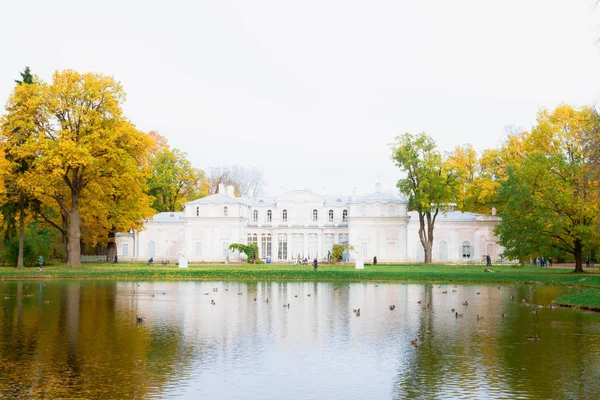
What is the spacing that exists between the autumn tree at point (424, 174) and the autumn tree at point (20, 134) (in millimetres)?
31688

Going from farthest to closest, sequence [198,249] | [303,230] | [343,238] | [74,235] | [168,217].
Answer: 1. [168,217]
2. [343,238]
3. [303,230]
4. [198,249]
5. [74,235]

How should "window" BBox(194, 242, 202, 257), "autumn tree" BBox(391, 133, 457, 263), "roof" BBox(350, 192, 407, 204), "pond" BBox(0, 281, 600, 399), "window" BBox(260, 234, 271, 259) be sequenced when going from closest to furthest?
"pond" BBox(0, 281, 600, 399), "autumn tree" BBox(391, 133, 457, 263), "roof" BBox(350, 192, 407, 204), "window" BBox(194, 242, 202, 257), "window" BBox(260, 234, 271, 259)

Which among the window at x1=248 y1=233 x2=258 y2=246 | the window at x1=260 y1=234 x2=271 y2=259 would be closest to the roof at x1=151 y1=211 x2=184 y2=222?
the window at x1=248 y1=233 x2=258 y2=246

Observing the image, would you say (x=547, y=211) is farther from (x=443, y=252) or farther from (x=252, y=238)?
(x=252, y=238)

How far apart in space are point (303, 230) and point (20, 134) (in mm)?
34120

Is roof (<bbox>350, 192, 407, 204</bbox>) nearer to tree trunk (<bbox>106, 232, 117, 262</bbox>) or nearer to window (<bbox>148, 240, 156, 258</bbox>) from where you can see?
window (<bbox>148, 240, 156, 258</bbox>)

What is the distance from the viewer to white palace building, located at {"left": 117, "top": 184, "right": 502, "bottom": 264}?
70.1 meters

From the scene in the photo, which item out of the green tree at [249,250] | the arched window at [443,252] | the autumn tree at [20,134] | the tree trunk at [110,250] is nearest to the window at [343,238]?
the arched window at [443,252]

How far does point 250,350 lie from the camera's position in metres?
15.4

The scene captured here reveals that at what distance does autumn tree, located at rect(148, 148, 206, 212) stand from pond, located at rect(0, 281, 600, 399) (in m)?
47.7

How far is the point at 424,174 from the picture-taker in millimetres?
61594

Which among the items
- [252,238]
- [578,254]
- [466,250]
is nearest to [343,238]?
[252,238]

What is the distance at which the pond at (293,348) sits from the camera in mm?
11781

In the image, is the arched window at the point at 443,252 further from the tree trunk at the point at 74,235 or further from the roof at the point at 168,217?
the tree trunk at the point at 74,235
